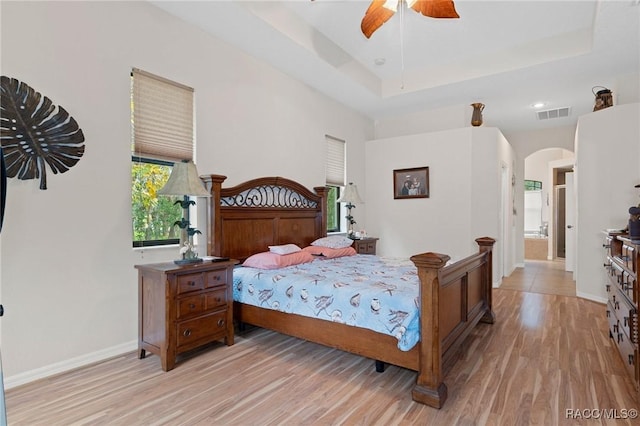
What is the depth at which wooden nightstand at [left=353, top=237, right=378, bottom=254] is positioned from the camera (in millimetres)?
5020

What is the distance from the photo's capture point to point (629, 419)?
193 cm

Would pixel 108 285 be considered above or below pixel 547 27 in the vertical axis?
below

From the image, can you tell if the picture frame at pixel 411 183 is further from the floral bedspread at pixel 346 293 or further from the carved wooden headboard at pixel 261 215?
the floral bedspread at pixel 346 293

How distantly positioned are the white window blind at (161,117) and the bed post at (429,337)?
8.16ft

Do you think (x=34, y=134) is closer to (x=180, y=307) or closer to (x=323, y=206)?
(x=180, y=307)

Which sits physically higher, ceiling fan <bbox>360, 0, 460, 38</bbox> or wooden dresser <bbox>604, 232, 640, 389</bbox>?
ceiling fan <bbox>360, 0, 460, 38</bbox>

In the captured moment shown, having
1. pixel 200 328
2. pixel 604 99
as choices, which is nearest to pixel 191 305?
pixel 200 328

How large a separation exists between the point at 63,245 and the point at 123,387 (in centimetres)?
113

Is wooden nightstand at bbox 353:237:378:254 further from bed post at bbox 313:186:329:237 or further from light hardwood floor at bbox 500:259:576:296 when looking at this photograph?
light hardwood floor at bbox 500:259:576:296

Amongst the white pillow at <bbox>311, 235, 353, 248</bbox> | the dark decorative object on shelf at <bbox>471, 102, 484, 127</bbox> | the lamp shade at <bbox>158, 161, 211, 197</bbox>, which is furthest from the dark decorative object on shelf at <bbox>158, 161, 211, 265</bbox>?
the dark decorative object on shelf at <bbox>471, 102, 484, 127</bbox>

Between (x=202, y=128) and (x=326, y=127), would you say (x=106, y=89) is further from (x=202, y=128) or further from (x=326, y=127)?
(x=326, y=127)

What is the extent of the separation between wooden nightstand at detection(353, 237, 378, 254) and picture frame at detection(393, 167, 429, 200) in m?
1.13

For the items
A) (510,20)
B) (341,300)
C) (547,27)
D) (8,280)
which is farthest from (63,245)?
(547,27)

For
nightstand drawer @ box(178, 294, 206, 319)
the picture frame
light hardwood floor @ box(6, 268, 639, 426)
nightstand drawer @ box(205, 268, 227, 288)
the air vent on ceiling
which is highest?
the air vent on ceiling
